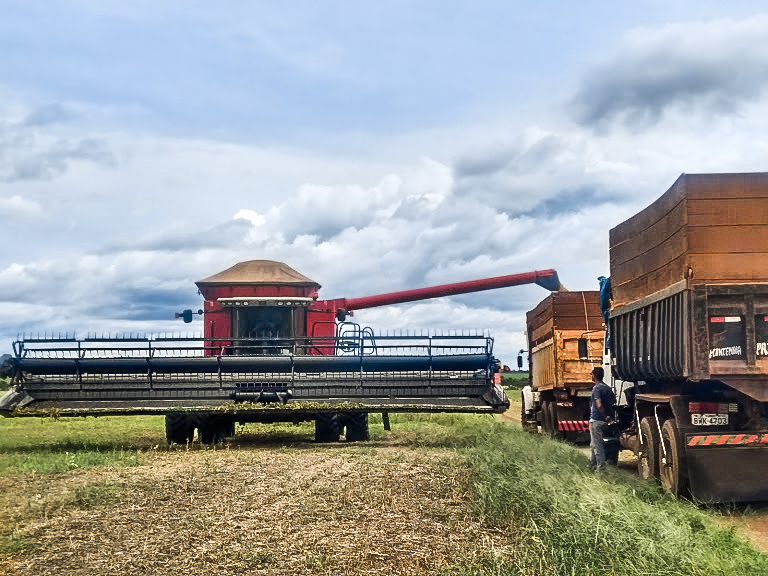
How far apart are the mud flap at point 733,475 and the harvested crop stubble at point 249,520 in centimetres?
253

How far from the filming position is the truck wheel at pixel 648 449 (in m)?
10.9

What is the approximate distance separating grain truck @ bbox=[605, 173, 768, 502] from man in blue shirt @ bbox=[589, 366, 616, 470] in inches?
61.5

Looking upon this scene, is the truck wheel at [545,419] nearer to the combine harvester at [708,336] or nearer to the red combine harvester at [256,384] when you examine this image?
the red combine harvester at [256,384]

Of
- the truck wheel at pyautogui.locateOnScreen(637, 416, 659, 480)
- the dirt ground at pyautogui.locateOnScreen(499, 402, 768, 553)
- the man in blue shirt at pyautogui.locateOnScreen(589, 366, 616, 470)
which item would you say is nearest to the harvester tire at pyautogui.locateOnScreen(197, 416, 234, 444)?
the man in blue shirt at pyautogui.locateOnScreen(589, 366, 616, 470)

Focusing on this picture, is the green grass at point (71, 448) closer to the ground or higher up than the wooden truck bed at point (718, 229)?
closer to the ground

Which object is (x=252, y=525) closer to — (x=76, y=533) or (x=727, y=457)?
(x=76, y=533)

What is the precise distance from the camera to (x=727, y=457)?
9.70 metres

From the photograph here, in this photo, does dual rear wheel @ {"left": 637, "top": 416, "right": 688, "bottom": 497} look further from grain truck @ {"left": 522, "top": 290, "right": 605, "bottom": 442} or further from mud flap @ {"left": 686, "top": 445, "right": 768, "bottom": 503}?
grain truck @ {"left": 522, "top": 290, "right": 605, "bottom": 442}

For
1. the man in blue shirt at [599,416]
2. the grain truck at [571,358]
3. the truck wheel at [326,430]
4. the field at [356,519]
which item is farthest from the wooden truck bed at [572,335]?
the field at [356,519]

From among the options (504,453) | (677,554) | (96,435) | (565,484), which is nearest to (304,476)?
(504,453)

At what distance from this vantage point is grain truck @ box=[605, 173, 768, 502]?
372 inches

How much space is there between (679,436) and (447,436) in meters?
8.36

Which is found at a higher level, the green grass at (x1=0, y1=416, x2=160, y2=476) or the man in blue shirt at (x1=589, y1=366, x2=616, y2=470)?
the man in blue shirt at (x1=589, y1=366, x2=616, y2=470)

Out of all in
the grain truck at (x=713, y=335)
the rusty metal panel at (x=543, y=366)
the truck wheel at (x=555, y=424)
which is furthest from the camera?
the rusty metal panel at (x=543, y=366)
